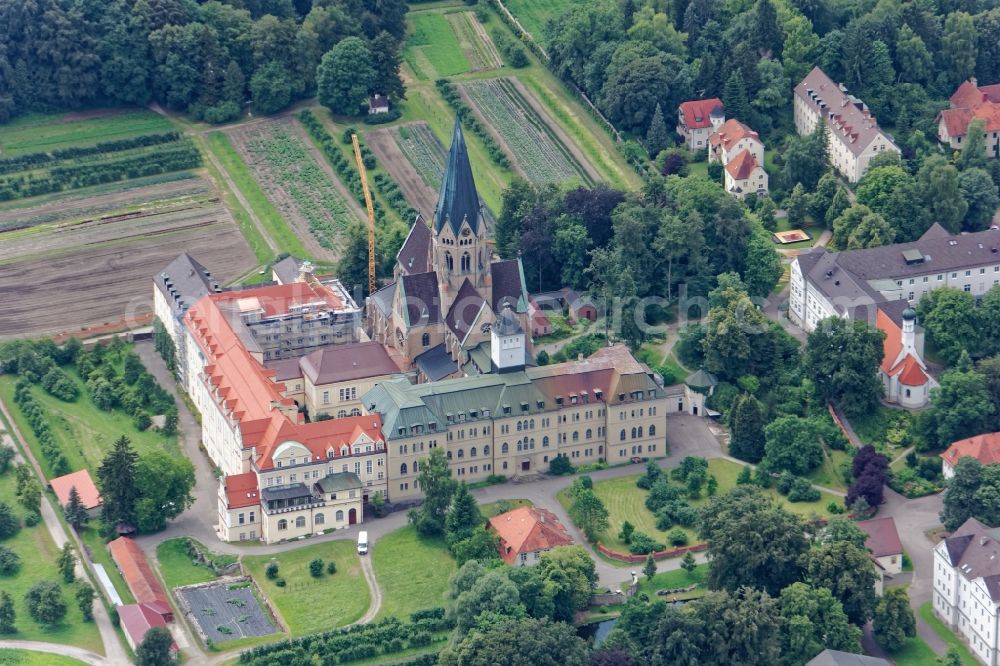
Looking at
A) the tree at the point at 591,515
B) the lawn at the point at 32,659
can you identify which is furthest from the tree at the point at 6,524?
the tree at the point at 591,515

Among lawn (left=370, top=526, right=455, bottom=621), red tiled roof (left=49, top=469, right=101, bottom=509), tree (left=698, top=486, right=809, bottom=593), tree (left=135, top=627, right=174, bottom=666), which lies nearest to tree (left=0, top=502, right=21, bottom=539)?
red tiled roof (left=49, top=469, right=101, bottom=509)

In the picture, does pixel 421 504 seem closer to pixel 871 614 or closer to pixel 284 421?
pixel 284 421

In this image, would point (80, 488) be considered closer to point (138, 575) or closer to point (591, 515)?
point (138, 575)

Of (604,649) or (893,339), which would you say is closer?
(604,649)

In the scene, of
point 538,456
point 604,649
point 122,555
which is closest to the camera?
point 604,649

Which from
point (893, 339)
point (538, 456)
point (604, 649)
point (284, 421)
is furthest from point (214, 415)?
point (893, 339)
